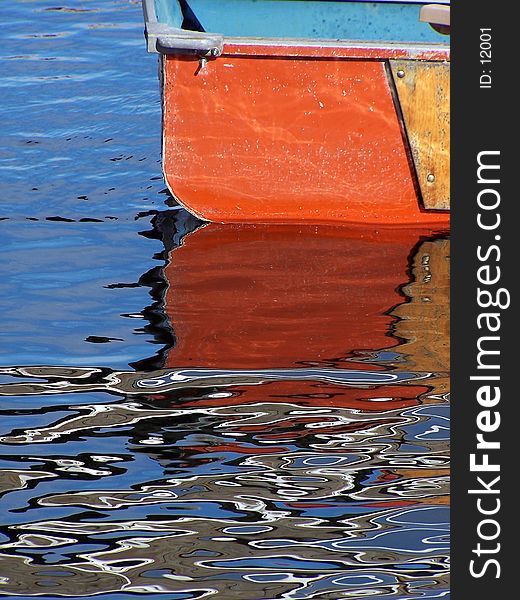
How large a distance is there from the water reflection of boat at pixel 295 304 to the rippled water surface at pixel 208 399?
13 millimetres

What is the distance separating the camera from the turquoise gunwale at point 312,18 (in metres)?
7.21

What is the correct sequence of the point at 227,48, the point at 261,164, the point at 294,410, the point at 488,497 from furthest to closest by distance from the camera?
the point at 261,164
the point at 227,48
the point at 294,410
the point at 488,497

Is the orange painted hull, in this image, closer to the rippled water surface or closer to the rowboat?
the rowboat

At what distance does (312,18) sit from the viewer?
23.9 ft

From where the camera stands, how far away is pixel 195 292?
208 inches

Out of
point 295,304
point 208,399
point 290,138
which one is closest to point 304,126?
point 290,138

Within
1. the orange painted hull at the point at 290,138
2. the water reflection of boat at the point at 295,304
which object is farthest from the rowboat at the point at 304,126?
the water reflection of boat at the point at 295,304

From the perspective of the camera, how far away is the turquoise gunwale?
7.21 metres

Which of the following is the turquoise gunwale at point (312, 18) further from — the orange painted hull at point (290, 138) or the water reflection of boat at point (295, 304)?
the water reflection of boat at point (295, 304)

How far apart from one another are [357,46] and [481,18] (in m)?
1.95

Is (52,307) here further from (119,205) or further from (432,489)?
(432,489)

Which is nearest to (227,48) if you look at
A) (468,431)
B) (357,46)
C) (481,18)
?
(357,46)

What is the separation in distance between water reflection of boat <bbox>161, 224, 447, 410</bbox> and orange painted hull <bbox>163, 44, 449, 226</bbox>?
15 centimetres

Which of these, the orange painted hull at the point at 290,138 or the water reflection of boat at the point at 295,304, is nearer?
the water reflection of boat at the point at 295,304
